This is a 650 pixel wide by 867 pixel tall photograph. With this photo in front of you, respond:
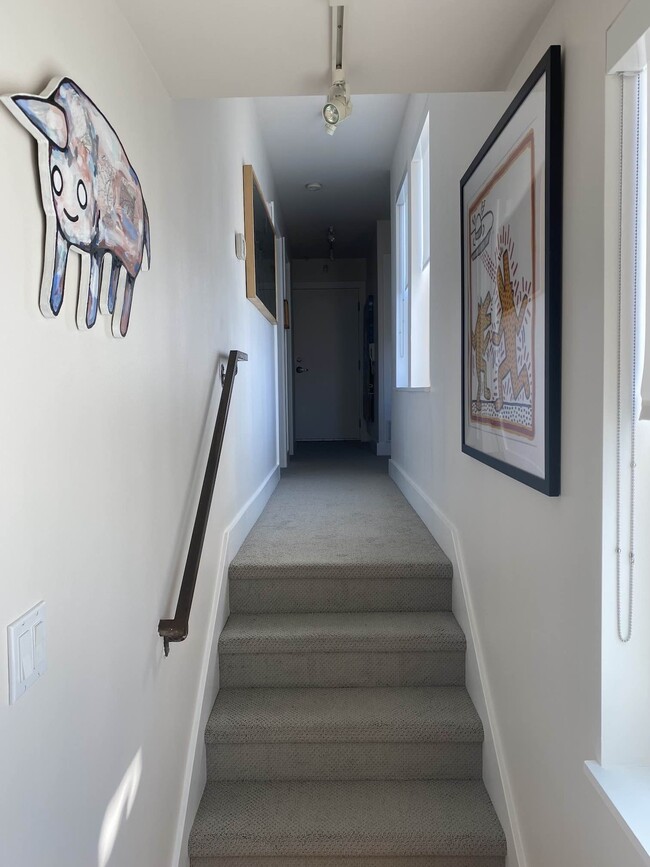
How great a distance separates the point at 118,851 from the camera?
123 centimetres

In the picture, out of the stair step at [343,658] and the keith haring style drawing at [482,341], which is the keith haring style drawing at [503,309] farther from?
the stair step at [343,658]

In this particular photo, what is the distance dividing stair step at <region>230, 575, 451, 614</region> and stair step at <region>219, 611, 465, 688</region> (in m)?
0.22

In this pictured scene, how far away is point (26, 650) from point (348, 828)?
1.36 m

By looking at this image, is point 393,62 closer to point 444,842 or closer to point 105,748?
point 105,748

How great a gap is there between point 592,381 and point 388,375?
494 centimetres

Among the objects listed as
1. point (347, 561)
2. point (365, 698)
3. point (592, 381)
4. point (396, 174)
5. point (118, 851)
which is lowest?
point (365, 698)

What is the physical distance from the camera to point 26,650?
851 millimetres

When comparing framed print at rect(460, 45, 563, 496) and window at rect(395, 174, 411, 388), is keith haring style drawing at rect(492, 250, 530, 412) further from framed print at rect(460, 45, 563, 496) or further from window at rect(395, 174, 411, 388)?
window at rect(395, 174, 411, 388)

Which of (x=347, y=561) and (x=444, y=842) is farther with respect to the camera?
(x=347, y=561)

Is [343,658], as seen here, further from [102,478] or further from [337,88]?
[337,88]

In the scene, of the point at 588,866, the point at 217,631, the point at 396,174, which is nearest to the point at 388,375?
the point at 396,174

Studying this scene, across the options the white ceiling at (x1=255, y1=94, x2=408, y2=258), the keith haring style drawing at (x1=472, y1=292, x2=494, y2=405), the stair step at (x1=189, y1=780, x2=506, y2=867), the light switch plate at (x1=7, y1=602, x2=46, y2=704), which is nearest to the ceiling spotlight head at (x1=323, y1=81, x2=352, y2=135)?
the keith haring style drawing at (x1=472, y1=292, x2=494, y2=405)

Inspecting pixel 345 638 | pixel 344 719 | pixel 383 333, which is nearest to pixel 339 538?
pixel 345 638

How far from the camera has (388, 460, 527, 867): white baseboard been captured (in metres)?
1.67
